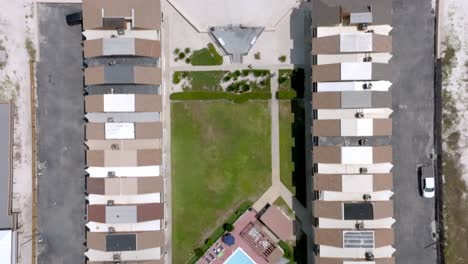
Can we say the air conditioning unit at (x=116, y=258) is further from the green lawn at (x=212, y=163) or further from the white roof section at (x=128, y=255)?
the green lawn at (x=212, y=163)

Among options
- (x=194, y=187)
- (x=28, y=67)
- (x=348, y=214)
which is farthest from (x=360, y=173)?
(x=28, y=67)

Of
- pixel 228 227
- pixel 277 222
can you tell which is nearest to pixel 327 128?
pixel 277 222

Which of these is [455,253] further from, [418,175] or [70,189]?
[70,189]

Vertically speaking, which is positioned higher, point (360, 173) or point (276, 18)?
point (276, 18)

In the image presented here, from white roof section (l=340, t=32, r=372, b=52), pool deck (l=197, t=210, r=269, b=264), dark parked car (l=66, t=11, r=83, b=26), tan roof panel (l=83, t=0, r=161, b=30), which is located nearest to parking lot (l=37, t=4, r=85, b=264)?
dark parked car (l=66, t=11, r=83, b=26)

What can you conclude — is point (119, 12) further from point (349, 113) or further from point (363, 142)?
point (363, 142)

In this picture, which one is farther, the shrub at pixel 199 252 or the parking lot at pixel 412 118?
the shrub at pixel 199 252

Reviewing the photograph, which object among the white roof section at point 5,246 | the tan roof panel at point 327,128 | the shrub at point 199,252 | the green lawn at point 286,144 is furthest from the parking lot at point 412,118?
the white roof section at point 5,246
